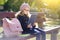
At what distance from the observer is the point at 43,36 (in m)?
4.25

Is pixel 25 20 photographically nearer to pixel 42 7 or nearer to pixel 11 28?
pixel 11 28

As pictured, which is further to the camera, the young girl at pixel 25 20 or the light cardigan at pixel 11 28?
the young girl at pixel 25 20

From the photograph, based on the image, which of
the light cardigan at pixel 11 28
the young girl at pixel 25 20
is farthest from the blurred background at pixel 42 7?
the light cardigan at pixel 11 28

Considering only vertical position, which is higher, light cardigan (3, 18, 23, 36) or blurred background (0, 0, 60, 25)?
light cardigan (3, 18, 23, 36)

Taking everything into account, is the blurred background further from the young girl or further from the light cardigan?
the light cardigan

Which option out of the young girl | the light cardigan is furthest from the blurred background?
the light cardigan

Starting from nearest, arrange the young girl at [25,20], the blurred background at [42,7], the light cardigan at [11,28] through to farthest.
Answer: the light cardigan at [11,28] < the young girl at [25,20] < the blurred background at [42,7]

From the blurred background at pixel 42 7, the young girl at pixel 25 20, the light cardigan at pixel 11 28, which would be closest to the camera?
the light cardigan at pixel 11 28

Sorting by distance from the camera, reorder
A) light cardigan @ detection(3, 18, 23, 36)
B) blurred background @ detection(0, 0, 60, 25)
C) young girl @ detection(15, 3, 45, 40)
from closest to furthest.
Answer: light cardigan @ detection(3, 18, 23, 36) → young girl @ detection(15, 3, 45, 40) → blurred background @ detection(0, 0, 60, 25)

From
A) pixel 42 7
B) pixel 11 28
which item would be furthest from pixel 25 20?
pixel 42 7

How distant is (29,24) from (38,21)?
4.33 feet

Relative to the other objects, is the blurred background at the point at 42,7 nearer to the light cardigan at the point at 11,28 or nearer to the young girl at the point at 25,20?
the young girl at the point at 25,20

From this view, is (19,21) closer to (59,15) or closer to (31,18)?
(31,18)

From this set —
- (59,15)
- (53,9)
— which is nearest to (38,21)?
(59,15)
